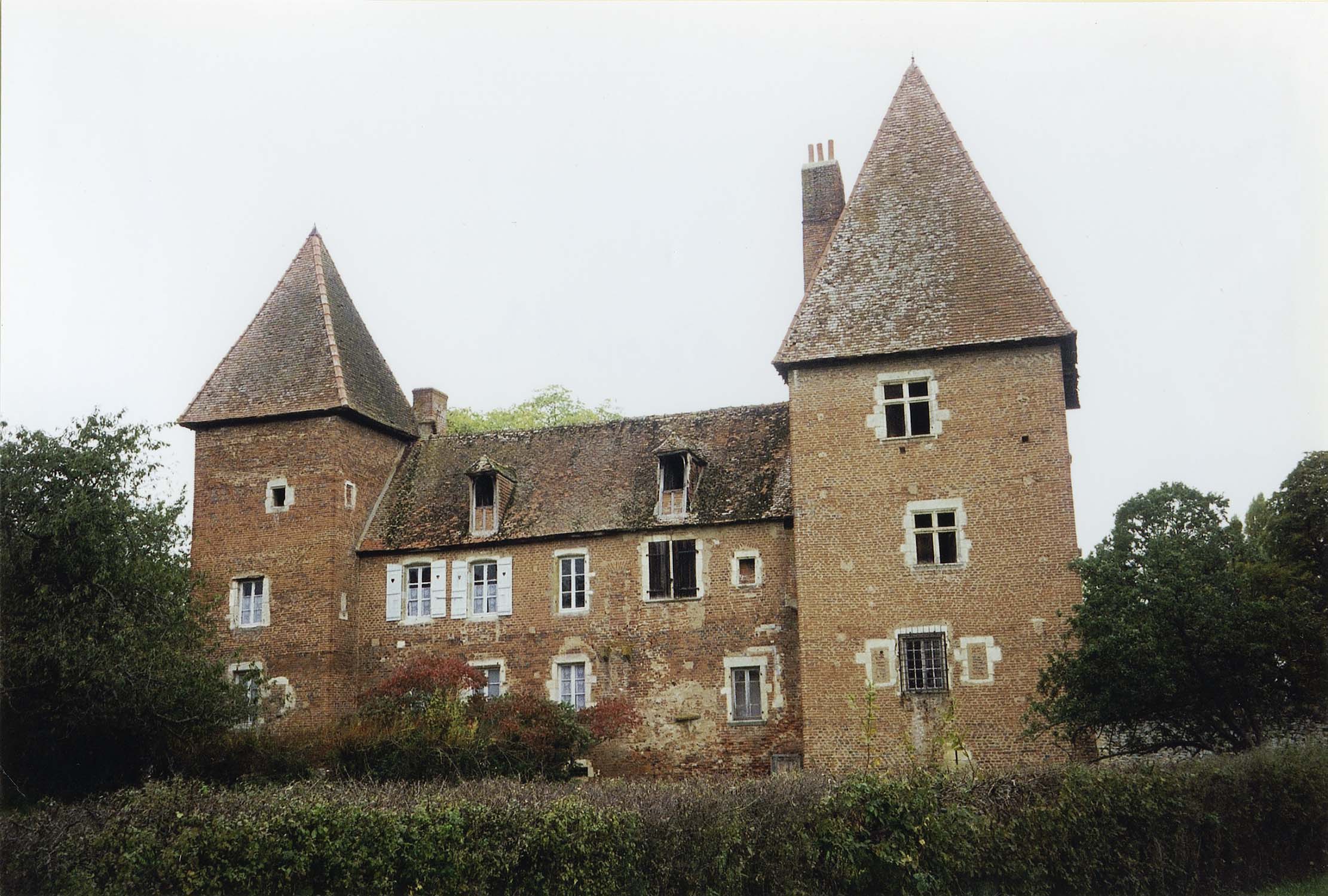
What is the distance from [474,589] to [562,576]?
2164mm

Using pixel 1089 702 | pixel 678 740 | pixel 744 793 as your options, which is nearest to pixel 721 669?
pixel 678 740

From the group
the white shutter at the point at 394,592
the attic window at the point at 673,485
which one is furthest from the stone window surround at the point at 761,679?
the white shutter at the point at 394,592

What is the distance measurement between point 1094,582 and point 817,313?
341 inches

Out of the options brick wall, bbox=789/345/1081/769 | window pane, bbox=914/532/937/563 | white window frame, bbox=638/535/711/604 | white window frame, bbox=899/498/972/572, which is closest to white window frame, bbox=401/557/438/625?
white window frame, bbox=638/535/711/604

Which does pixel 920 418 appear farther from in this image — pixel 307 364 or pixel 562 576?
pixel 307 364

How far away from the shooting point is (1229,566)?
21.6 m

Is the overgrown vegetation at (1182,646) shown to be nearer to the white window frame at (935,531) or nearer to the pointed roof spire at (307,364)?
the white window frame at (935,531)

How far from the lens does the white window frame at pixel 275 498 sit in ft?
100

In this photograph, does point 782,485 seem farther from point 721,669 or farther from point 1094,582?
point 1094,582

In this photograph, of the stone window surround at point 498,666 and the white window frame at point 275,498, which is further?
the white window frame at point 275,498

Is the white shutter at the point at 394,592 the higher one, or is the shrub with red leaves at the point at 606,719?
the white shutter at the point at 394,592

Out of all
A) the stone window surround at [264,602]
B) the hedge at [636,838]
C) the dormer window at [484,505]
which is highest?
the dormer window at [484,505]

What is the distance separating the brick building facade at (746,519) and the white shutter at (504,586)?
5cm

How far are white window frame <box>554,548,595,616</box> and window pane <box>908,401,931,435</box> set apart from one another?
8.06 m
